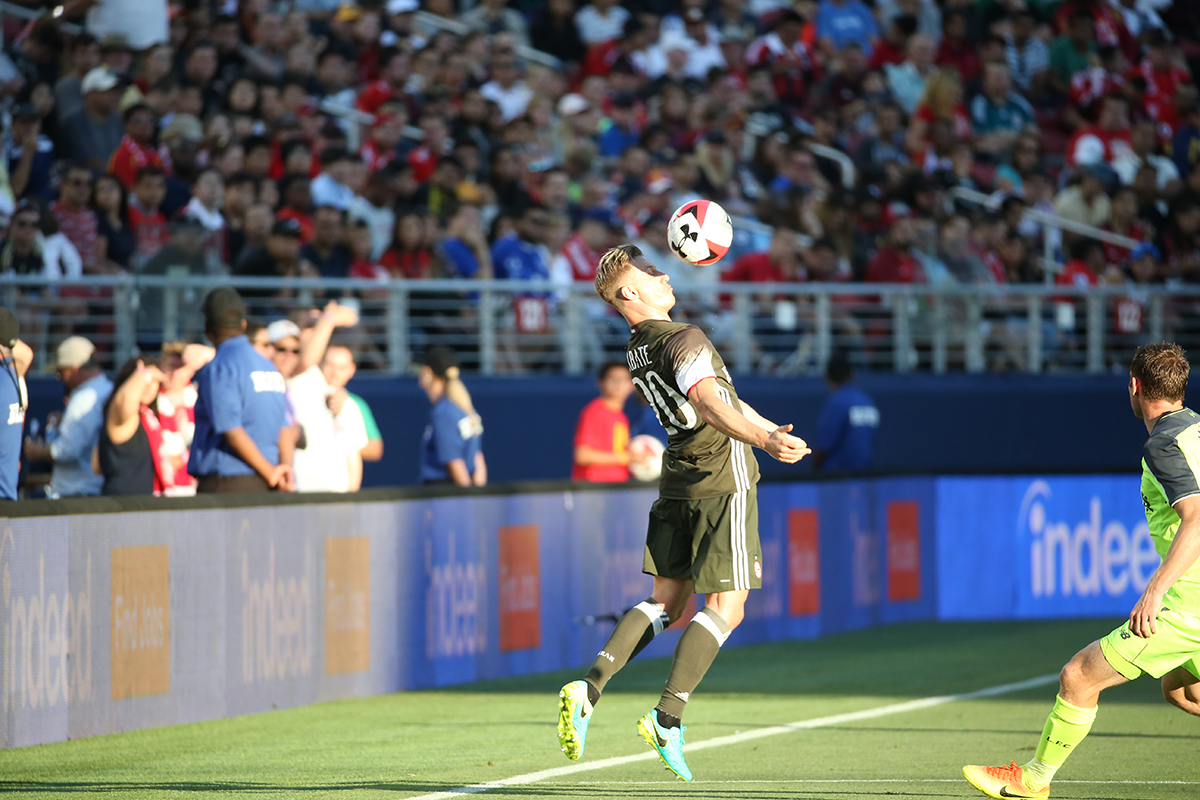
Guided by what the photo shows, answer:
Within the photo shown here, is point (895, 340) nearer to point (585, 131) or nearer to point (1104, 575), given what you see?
point (1104, 575)

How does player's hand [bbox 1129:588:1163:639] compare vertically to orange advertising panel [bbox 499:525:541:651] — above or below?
above

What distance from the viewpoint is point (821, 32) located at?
23766 millimetres

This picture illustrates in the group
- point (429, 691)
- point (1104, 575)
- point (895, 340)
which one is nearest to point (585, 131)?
point (895, 340)

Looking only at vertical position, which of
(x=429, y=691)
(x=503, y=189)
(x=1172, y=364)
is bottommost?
(x=429, y=691)

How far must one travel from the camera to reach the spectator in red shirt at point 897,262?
1831 centimetres

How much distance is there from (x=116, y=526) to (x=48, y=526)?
1.55ft

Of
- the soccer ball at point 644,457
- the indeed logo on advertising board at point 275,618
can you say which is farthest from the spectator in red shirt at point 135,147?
the indeed logo on advertising board at point 275,618

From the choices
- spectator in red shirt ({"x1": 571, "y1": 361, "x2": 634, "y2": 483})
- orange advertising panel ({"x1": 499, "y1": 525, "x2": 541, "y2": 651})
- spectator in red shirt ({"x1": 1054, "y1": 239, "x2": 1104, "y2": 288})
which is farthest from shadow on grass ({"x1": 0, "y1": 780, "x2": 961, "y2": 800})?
spectator in red shirt ({"x1": 1054, "y1": 239, "x2": 1104, "y2": 288})

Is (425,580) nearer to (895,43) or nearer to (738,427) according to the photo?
(738,427)

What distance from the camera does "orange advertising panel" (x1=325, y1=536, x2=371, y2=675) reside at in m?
10.3

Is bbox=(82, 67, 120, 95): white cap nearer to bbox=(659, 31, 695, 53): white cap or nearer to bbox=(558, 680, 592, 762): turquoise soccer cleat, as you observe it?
bbox=(659, 31, 695, 53): white cap

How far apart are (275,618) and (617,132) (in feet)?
39.4

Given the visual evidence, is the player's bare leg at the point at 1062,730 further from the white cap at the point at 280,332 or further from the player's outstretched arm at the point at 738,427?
the white cap at the point at 280,332

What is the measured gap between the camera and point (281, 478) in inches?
403
